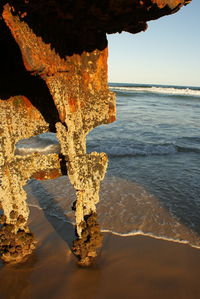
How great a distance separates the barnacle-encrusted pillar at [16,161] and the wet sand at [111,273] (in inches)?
32.4

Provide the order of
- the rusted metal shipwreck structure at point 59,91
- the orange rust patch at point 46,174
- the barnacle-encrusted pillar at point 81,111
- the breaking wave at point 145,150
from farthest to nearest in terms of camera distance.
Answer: the breaking wave at point 145,150
the orange rust patch at point 46,174
the barnacle-encrusted pillar at point 81,111
the rusted metal shipwreck structure at point 59,91

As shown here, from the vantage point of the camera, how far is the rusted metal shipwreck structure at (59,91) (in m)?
2.21

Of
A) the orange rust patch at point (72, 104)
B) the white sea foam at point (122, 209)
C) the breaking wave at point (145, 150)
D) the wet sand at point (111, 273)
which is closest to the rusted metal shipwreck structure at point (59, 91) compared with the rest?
the orange rust patch at point (72, 104)

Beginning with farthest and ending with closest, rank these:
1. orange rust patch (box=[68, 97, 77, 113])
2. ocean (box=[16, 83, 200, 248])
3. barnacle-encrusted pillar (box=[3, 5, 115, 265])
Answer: ocean (box=[16, 83, 200, 248]), orange rust patch (box=[68, 97, 77, 113]), barnacle-encrusted pillar (box=[3, 5, 115, 265])

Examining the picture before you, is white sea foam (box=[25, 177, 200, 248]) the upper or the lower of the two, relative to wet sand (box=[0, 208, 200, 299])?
lower

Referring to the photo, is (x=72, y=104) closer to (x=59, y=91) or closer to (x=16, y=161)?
(x=59, y=91)

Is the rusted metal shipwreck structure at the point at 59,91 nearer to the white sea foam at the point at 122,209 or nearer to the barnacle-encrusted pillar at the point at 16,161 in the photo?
the barnacle-encrusted pillar at the point at 16,161

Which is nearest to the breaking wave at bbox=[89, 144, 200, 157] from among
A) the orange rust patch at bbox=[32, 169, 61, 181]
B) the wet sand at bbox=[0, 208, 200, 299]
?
the wet sand at bbox=[0, 208, 200, 299]

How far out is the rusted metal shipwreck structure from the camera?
87.2 inches

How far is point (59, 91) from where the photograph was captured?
2.94 metres

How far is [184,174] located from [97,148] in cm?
542

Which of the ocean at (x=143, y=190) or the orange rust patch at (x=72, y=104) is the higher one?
the orange rust patch at (x=72, y=104)

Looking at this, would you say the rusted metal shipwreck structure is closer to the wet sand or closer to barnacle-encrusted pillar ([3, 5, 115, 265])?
barnacle-encrusted pillar ([3, 5, 115, 265])

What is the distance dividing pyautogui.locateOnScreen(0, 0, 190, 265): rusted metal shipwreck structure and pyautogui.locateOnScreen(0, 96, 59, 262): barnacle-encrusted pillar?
0.05 feet
